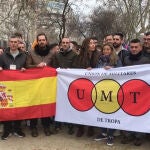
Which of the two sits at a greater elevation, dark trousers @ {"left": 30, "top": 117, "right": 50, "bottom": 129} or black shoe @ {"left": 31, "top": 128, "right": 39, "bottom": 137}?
dark trousers @ {"left": 30, "top": 117, "right": 50, "bottom": 129}

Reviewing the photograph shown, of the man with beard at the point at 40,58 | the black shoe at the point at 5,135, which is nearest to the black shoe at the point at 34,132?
the man with beard at the point at 40,58

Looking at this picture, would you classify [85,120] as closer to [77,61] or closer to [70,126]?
[70,126]

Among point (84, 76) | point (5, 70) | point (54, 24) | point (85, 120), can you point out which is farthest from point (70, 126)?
point (54, 24)

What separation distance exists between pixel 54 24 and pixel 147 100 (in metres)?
28.9

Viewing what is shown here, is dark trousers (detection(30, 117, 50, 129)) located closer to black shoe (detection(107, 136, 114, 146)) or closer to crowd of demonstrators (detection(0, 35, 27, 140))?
crowd of demonstrators (detection(0, 35, 27, 140))

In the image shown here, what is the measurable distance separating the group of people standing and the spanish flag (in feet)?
0.55

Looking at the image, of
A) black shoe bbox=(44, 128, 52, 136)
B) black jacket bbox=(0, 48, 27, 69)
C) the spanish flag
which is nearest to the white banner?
the spanish flag

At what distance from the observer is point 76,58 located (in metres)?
8.95

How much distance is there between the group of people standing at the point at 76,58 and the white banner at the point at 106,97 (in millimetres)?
239

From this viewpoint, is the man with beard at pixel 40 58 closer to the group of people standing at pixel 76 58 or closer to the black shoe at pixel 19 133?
the group of people standing at pixel 76 58

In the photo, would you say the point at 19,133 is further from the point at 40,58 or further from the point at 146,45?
the point at 146,45

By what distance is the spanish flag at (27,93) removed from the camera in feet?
28.8

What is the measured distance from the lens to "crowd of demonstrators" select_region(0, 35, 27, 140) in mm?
8714

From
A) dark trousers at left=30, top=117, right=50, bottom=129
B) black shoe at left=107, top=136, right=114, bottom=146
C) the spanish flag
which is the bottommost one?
black shoe at left=107, top=136, right=114, bottom=146
